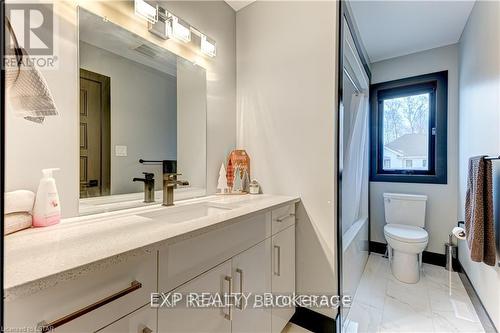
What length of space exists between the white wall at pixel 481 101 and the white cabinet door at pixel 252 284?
1404 mm

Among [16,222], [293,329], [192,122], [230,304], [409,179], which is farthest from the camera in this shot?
[409,179]

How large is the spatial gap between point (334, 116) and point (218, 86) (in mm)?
929

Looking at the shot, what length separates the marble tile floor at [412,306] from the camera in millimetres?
1618

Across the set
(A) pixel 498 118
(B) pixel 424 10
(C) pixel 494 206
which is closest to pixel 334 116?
(A) pixel 498 118

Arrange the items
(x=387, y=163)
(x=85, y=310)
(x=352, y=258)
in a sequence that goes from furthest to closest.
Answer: (x=387, y=163)
(x=352, y=258)
(x=85, y=310)

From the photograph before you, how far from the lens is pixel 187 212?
1364 millimetres

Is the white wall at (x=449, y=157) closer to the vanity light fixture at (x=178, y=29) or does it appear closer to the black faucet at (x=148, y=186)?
the vanity light fixture at (x=178, y=29)

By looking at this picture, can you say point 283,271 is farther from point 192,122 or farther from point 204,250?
point 192,122

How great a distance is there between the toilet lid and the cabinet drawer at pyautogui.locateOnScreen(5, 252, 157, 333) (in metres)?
2.31

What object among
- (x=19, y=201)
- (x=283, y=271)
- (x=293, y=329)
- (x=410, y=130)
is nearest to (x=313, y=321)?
(x=293, y=329)

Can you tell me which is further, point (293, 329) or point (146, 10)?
point (293, 329)

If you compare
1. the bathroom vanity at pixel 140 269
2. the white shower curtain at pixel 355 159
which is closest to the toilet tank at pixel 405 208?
the white shower curtain at pixel 355 159

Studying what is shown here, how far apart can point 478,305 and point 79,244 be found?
8.51 feet

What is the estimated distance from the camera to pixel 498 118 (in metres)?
1.40
